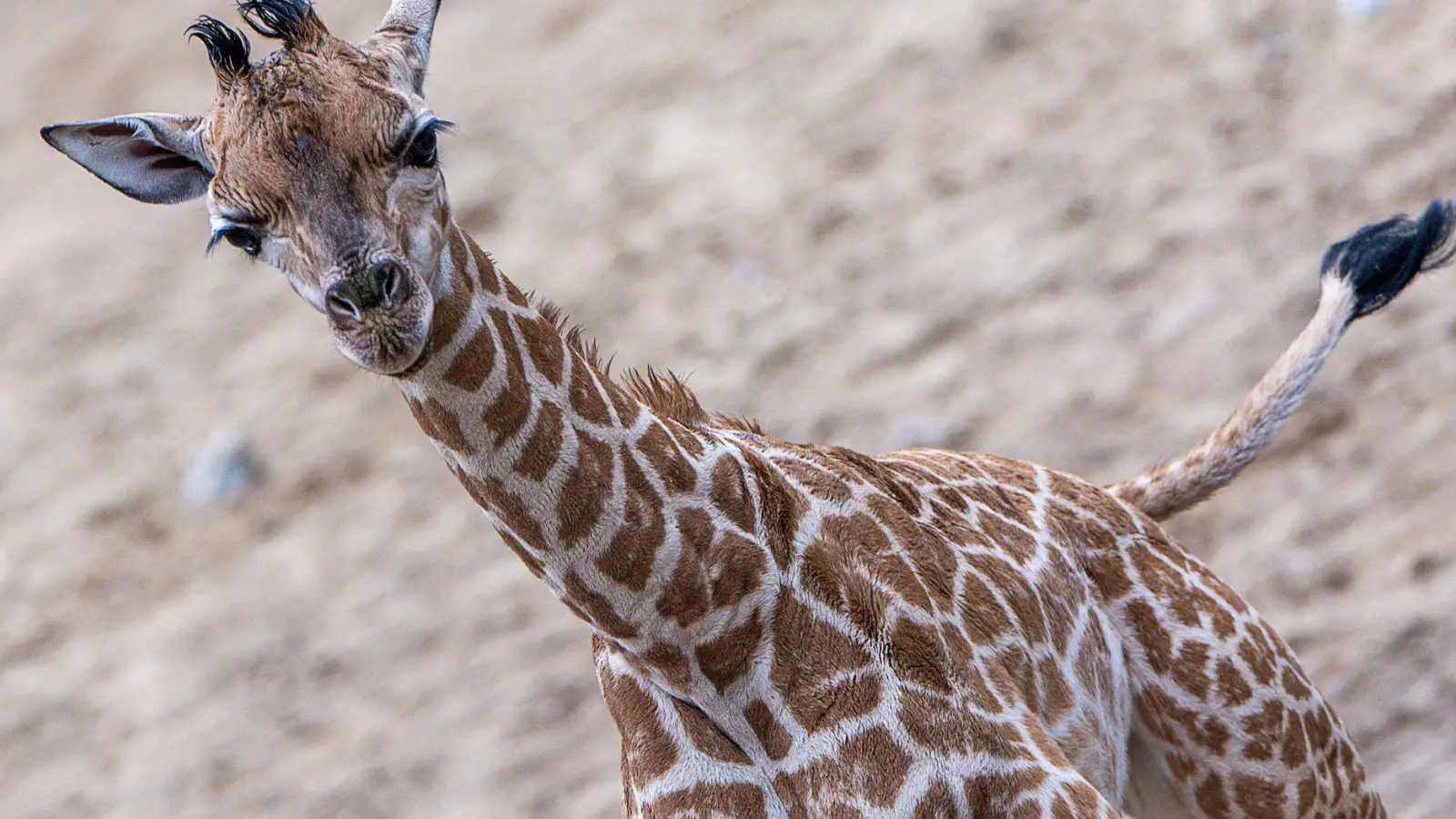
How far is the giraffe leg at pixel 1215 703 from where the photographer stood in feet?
15.3

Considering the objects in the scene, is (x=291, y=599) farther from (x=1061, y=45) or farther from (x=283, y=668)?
(x=1061, y=45)

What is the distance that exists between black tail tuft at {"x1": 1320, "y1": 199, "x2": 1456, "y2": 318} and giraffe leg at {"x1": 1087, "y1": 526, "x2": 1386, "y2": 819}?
113cm

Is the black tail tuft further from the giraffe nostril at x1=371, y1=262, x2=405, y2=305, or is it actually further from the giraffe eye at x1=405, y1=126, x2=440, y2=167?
the giraffe nostril at x1=371, y1=262, x2=405, y2=305

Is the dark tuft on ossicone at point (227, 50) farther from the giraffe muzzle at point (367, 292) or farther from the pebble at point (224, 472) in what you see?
the pebble at point (224, 472)

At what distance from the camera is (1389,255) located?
5215 mm

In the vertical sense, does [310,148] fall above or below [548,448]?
above

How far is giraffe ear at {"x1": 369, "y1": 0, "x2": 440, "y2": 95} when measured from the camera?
3547 mm

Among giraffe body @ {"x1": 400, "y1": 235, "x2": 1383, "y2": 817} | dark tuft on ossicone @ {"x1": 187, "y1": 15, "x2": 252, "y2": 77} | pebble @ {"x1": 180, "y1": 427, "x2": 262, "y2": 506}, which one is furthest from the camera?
pebble @ {"x1": 180, "y1": 427, "x2": 262, "y2": 506}

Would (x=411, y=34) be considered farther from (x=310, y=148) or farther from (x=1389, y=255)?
(x=1389, y=255)

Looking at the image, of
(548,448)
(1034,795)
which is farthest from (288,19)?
(1034,795)

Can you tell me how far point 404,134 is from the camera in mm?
3199

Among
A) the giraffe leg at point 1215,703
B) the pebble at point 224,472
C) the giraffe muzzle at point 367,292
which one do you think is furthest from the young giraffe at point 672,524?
the pebble at point 224,472

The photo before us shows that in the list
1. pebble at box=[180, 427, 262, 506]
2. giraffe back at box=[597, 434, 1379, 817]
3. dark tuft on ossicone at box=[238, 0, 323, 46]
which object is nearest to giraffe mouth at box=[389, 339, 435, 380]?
dark tuft on ossicone at box=[238, 0, 323, 46]

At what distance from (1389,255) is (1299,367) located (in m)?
0.42
